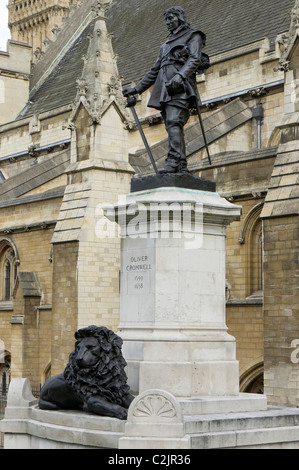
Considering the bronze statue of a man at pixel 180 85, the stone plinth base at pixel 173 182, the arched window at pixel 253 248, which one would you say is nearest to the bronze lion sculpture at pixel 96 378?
the stone plinth base at pixel 173 182

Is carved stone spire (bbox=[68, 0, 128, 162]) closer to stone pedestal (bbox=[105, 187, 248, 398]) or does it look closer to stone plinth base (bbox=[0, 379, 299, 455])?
stone pedestal (bbox=[105, 187, 248, 398])

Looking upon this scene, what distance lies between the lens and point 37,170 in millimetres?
29859

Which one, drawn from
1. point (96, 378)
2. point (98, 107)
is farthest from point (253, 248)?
point (96, 378)

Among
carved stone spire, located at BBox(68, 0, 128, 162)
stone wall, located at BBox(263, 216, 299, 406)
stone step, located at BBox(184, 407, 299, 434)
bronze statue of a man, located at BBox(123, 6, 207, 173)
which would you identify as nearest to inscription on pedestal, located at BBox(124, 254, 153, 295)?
bronze statue of a man, located at BBox(123, 6, 207, 173)

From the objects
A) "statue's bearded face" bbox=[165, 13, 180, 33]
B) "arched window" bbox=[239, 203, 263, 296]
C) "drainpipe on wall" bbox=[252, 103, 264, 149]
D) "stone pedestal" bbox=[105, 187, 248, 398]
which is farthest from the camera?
Answer: "drainpipe on wall" bbox=[252, 103, 264, 149]

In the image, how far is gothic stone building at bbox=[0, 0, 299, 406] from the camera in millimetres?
17766

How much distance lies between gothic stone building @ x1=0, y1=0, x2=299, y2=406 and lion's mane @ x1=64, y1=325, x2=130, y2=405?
15.8 feet

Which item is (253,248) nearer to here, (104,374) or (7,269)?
(104,374)

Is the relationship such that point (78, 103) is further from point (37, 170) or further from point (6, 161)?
point (6, 161)

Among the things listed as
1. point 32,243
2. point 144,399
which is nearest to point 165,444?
point 144,399

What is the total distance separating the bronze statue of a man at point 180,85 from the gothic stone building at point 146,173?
9.59 ft

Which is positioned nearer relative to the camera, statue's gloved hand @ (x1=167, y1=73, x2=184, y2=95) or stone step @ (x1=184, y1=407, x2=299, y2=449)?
stone step @ (x1=184, y1=407, x2=299, y2=449)

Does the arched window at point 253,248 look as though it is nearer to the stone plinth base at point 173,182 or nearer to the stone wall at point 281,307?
the stone wall at point 281,307

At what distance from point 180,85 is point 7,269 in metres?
19.8
